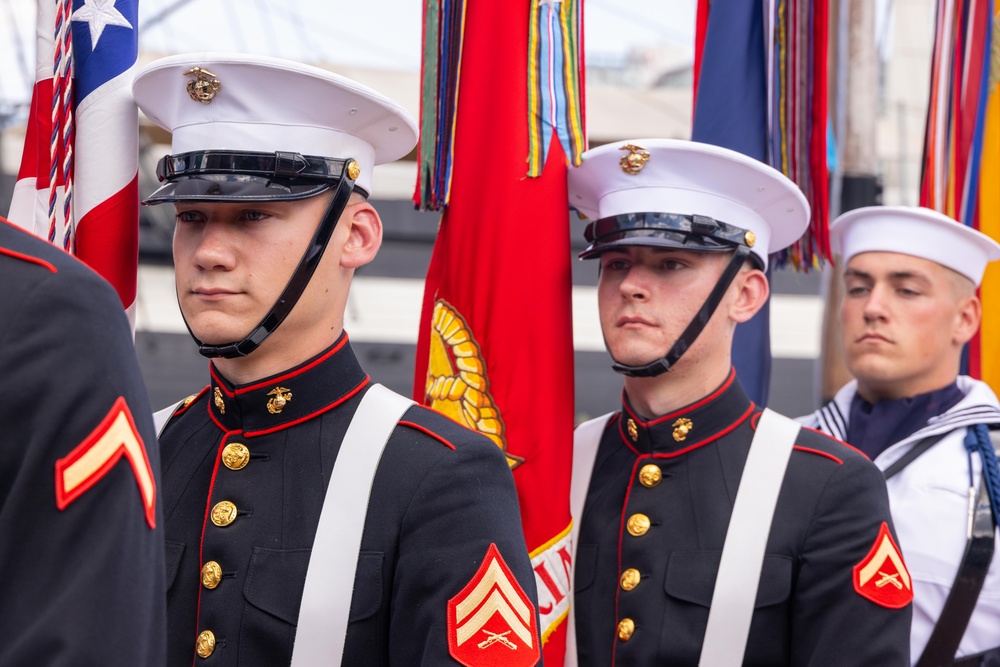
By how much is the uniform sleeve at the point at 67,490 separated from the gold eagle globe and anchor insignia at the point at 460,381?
5.06ft

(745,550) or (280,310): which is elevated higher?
(280,310)

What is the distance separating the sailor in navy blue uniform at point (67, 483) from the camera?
1.04 metres

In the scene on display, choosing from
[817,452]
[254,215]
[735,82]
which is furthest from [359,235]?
[735,82]

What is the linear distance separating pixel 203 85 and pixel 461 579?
94 cm

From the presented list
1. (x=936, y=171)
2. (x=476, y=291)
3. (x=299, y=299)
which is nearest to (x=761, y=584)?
(x=476, y=291)

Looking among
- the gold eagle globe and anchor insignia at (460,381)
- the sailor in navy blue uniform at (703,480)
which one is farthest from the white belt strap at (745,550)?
the gold eagle globe and anchor insignia at (460,381)

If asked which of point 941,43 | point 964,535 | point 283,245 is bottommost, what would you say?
point 964,535

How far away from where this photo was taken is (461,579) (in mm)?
1785

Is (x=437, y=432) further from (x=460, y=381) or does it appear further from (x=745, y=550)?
(x=745, y=550)

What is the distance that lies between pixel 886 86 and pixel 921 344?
578 inches

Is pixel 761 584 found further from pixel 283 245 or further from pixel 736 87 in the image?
pixel 736 87

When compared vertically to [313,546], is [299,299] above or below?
above

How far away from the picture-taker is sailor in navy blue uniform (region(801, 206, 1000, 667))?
2.97 meters

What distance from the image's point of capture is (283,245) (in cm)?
194
